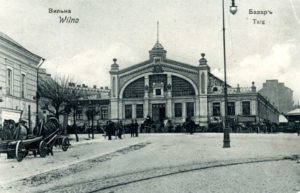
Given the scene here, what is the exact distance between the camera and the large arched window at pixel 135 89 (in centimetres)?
5138

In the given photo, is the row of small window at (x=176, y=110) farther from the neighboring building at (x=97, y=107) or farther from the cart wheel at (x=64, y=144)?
the cart wheel at (x=64, y=144)

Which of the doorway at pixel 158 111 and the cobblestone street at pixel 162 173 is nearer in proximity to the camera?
the cobblestone street at pixel 162 173

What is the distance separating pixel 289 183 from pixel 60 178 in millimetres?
5248

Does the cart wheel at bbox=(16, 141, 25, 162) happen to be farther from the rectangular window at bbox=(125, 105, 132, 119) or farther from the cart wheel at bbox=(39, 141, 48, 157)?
the rectangular window at bbox=(125, 105, 132, 119)

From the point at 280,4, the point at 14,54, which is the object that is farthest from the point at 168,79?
the point at 280,4

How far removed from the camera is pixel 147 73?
51.0 m

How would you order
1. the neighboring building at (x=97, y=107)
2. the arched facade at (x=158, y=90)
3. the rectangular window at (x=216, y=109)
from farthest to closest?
1. the neighboring building at (x=97, y=107)
2. the arched facade at (x=158, y=90)
3. the rectangular window at (x=216, y=109)

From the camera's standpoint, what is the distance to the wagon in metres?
14.3

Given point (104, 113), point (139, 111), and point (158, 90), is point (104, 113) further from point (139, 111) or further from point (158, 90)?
point (158, 90)

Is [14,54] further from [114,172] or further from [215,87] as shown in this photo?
[215,87]

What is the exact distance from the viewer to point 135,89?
51.7 meters

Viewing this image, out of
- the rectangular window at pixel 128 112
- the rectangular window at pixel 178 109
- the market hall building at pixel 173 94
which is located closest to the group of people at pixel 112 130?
the market hall building at pixel 173 94

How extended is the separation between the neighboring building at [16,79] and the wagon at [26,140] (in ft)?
9.34

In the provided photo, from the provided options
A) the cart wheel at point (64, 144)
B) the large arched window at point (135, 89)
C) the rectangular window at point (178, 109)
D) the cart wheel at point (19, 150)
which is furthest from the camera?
the large arched window at point (135, 89)
